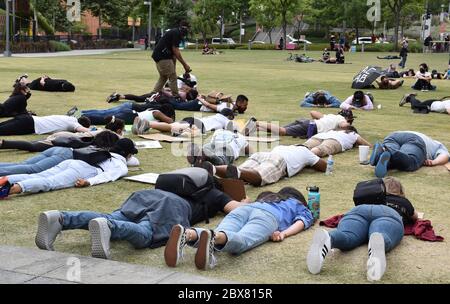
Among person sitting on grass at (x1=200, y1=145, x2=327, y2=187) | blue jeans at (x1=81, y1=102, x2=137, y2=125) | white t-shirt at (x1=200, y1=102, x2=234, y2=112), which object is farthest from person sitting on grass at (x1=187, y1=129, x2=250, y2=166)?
white t-shirt at (x1=200, y1=102, x2=234, y2=112)

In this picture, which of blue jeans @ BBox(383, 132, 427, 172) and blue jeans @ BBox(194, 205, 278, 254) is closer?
blue jeans @ BBox(194, 205, 278, 254)

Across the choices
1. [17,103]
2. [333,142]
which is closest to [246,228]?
[333,142]

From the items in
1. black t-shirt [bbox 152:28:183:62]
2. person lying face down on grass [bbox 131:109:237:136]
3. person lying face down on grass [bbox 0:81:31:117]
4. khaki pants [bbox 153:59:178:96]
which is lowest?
person lying face down on grass [bbox 131:109:237:136]

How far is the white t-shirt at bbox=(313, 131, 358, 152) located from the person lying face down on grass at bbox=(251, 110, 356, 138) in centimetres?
32

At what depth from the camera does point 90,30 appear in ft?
304

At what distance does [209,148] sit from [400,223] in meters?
3.58

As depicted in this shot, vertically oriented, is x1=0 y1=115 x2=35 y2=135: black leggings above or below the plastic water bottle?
above

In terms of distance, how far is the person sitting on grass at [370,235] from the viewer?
4.95m

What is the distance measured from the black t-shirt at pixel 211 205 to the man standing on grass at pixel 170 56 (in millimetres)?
9654

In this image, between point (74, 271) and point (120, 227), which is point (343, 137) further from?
point (74, 271)

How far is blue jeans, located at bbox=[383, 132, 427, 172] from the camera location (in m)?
8.88

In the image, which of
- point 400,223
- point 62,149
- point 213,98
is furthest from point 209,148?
point 213,98

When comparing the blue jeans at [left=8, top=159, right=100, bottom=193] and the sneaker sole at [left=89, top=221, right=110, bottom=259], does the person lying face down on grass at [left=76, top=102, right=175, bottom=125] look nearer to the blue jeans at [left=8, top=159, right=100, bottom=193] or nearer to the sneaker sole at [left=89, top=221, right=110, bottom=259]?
the blue jeans at [left=8, top=159, right=100, bottom=193]

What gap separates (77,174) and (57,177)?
0.84 ft
